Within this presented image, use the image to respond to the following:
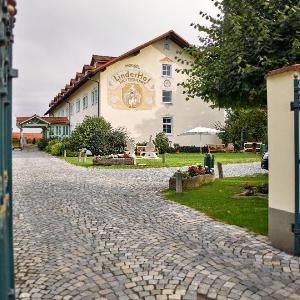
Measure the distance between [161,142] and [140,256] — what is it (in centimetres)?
2779

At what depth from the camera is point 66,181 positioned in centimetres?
1431

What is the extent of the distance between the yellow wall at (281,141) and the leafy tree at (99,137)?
2360 cm

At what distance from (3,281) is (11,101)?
1.32 m

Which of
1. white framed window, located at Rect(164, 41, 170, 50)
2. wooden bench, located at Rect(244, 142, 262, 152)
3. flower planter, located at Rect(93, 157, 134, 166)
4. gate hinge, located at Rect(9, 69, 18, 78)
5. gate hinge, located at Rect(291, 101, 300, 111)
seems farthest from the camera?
wooden bench, located at Rect(244, 142, 262, 152)

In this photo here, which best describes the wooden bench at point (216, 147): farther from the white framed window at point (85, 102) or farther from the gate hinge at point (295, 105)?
the gate hinge at point (295, 105)

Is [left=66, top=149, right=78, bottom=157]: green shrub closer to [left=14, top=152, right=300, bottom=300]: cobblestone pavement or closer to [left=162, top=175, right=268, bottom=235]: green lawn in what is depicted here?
[left=162, top=175, right=268, bottom=235]: green lawn

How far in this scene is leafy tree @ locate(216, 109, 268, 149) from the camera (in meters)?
34.9

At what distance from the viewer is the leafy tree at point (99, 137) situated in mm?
29234

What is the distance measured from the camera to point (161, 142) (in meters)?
33.1

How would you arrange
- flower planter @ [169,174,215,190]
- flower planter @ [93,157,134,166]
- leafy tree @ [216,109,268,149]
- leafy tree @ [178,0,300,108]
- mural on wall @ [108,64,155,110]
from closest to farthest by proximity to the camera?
leafy tree @ [178,0,300,108] → flower planter @ [169,174,215,190] → flower planter @ [93,157,134,166] → mural on wall @ [108,64,155,110] → leafy tree @ [216,109,268,149]

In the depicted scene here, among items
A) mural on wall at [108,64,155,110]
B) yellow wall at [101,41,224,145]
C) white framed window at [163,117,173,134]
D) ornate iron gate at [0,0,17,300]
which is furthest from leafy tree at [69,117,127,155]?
ornate iron gate at [0,0,17,300]

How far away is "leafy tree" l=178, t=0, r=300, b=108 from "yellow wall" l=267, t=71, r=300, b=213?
2.94 metres

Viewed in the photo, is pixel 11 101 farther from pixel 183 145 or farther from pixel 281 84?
pixel 183 145

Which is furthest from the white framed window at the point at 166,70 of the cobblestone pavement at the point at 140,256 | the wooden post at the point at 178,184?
the cobblestone pavement at the point at 140,256
